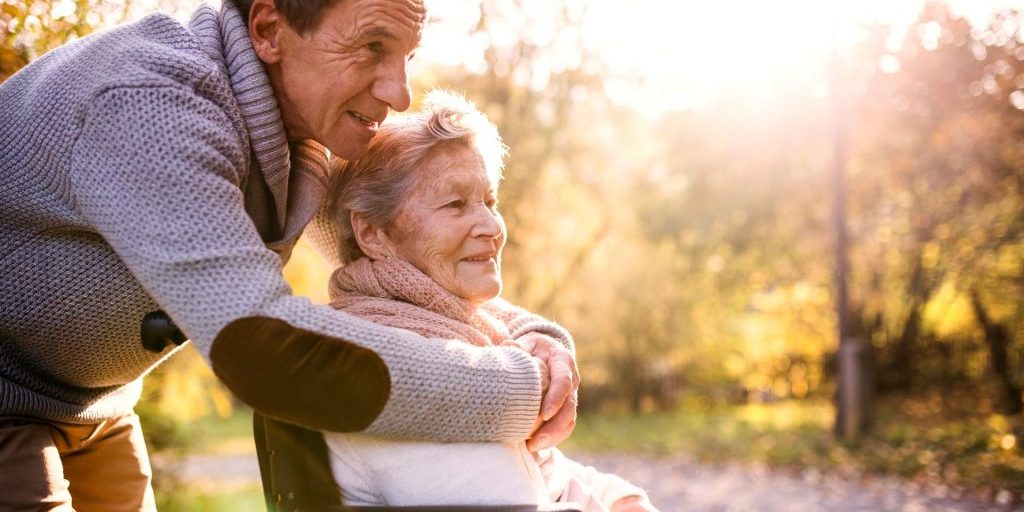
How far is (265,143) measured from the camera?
1.72 meters

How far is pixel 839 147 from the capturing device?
10.9m

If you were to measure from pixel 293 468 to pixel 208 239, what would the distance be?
0.51 meters

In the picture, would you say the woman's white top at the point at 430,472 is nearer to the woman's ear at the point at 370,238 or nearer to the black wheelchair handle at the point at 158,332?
the black wheelchair handle at the point at 158,332

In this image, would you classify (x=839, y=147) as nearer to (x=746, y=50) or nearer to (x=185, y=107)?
(x=746, y=50)

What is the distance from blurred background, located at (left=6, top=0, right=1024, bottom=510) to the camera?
9992 mm

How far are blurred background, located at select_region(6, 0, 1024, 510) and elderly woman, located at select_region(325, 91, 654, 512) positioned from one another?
4366 millimetres

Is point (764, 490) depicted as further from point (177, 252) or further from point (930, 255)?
point (177, 252)

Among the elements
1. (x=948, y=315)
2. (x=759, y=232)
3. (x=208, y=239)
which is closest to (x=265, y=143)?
(x=208, y=239)

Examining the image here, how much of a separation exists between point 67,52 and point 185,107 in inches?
14.0

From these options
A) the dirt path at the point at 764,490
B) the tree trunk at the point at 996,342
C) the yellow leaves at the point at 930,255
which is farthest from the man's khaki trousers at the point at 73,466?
Result: the tree trunk at the point at 996,342

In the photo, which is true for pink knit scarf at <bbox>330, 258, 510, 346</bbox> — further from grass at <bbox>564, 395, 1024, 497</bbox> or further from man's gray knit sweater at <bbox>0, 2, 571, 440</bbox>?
grass at <bbox>564, 395, 1024, 497</bbox>

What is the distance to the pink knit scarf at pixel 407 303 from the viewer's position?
6.20 ft

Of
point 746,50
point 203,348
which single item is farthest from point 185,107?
point 746,50

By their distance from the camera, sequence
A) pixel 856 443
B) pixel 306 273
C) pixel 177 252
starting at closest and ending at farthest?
pixel 177 252 → pixel 306 273 → pixel 856 443
